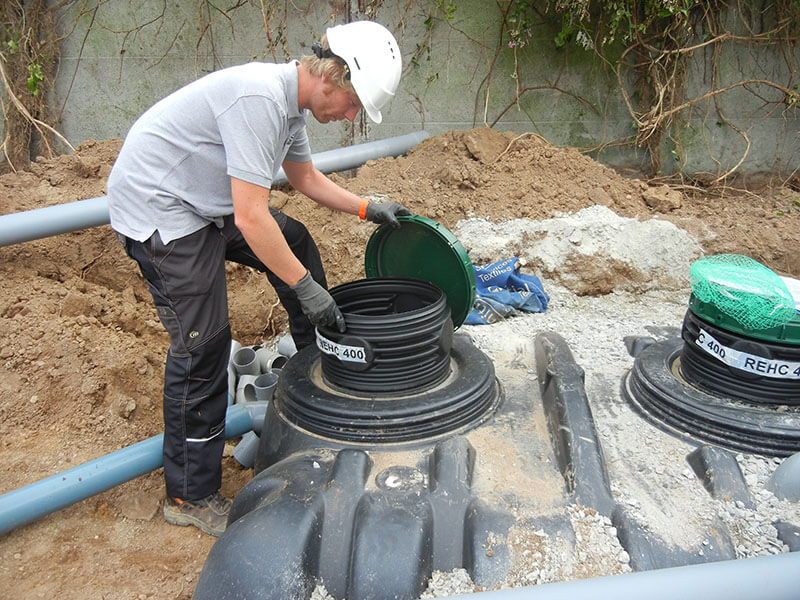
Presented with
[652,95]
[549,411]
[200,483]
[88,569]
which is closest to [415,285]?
[549,411]

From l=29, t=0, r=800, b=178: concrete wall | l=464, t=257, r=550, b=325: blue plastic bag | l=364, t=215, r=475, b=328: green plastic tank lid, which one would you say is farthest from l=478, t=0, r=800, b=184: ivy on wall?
l=364, t=215, r=475, b=328: green plastic tank lid

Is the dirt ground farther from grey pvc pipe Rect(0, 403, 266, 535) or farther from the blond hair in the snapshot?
the blond hair

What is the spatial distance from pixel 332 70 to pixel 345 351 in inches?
37.9

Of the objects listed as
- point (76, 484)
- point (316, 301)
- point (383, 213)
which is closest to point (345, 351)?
point (316, 301)

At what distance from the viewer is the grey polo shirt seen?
195 centimetres

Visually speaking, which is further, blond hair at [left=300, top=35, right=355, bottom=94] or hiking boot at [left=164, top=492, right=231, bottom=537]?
hiking boot at [left=164, top=492, right=231, bottom=537]

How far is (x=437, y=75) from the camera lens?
512 cm

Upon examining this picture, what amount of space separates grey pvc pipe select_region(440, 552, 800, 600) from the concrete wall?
176 inches

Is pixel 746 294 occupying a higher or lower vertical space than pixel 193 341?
higher

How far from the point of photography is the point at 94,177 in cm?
419

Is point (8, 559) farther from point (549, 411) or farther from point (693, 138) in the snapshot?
point (693, 138)

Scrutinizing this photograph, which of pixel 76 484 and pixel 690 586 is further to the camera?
pixel 76 484

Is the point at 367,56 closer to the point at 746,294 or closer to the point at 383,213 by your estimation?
the point at 383,213

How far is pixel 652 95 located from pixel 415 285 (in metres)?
3.70
